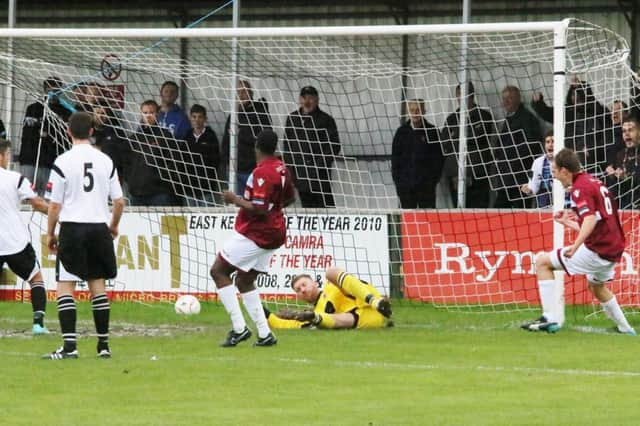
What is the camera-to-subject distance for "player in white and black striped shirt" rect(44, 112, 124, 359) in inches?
487

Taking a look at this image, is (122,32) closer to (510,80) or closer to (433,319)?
(433,319)

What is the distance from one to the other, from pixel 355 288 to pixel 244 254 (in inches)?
84.5

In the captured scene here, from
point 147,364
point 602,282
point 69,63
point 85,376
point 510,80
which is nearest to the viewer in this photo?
point 85,376

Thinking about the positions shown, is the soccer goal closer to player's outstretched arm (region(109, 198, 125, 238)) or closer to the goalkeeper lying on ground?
the goalkeeper lying on ground

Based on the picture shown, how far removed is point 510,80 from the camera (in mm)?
20422

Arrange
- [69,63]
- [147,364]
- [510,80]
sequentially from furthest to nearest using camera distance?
[510,80], [69,63], [147,364]

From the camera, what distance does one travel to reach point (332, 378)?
442 inches

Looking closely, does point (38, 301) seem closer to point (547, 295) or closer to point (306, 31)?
point (306, 31)

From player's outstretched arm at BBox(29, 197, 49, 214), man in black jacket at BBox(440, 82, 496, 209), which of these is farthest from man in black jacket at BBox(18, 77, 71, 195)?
man in black jacket at BBox(440, 82, 496, 209)

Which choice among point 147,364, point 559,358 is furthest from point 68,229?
point 559,358

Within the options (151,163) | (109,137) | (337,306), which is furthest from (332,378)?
(109,137)

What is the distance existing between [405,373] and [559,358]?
1.74 m

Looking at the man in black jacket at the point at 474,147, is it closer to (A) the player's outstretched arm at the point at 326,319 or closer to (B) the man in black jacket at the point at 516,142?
(B) the man in black jacket at the point at 516,142

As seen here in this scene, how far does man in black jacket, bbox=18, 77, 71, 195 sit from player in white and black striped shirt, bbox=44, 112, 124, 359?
22.5 ft
